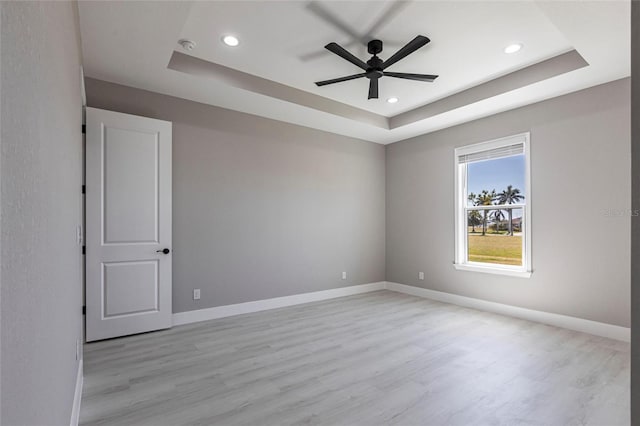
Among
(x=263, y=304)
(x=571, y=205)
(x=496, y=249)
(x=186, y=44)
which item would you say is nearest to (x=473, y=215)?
(x=496, y=249)

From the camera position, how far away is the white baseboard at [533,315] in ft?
11.6

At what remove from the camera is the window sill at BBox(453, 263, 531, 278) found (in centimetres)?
426

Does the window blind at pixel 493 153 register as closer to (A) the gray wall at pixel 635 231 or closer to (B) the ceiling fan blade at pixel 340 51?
(B) the ceiling fan blade at pixel 340 51

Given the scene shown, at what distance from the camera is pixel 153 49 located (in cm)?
295

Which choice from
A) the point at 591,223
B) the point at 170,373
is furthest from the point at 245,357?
the point at 591,223

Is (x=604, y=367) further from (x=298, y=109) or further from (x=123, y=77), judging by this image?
(x=123, y=77)

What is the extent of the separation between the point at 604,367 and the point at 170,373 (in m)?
3.70

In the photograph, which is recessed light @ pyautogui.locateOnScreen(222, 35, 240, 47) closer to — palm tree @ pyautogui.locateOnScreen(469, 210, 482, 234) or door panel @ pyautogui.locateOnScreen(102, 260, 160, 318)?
door panel @ pyautogui.locateOnScreen(102, 260, 160, 318)

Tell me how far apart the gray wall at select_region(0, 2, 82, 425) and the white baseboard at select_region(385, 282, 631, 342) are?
473 centimetres

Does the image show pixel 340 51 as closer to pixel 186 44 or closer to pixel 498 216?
pixel 186 44

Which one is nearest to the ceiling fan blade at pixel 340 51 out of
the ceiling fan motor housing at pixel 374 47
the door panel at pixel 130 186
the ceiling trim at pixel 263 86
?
the ceiling fan motor housing at pixel 374 47

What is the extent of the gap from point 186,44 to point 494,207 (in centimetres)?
438

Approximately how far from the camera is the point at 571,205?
3.84 m

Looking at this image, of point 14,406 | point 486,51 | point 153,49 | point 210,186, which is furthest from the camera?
point 210,186
